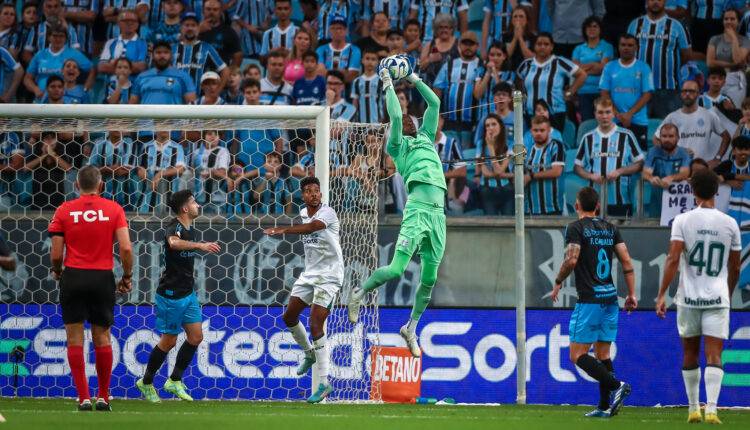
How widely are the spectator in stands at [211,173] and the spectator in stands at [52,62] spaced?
3.41 meters

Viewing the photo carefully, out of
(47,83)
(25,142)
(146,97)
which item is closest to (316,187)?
(25,142)

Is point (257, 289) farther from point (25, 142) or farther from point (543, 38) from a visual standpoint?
point (543, 38)

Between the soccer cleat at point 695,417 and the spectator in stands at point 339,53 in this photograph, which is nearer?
the soccer cleat at point 695,417

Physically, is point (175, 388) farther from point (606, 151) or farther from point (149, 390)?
point (606, 151)

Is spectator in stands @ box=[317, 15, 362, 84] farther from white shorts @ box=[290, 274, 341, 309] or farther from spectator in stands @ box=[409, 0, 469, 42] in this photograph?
white shorts @ box=[290, 274, 341, 309]

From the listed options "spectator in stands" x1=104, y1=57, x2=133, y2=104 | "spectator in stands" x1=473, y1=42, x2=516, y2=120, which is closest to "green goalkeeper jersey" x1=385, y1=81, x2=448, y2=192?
"spectator in stands" x1=473, y1=42, x2=516, y2=120

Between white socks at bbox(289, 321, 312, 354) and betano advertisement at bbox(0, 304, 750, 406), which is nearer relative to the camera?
white socks at bbox(289, 321, 312, 354)

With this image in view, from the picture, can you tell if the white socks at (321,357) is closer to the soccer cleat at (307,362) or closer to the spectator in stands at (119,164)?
the soccer cleat at (307,362)

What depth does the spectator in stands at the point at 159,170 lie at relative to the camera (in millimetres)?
14359

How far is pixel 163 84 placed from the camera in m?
17.2

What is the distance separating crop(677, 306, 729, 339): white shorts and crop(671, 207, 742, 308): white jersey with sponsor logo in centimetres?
7

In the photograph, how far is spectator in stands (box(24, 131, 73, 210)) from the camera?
48.1ft

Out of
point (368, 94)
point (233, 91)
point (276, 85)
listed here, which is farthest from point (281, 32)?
point (368, 94)

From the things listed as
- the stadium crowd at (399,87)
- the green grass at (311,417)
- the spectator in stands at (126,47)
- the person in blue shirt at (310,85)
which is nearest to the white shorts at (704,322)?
the green grass at (311,417)
